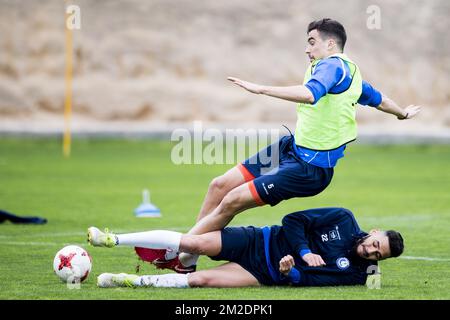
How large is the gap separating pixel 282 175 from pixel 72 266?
7.32 ft

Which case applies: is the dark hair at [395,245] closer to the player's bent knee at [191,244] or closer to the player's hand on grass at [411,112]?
the player's bent knee at [191,244]

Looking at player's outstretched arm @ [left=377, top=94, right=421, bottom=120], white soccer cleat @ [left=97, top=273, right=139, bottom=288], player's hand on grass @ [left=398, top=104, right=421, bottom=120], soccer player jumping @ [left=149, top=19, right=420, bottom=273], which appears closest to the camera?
white soccer cleat @ [left=97, top=273, right=139, bottom=288]

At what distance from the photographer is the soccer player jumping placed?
9703mm

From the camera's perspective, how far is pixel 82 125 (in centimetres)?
4500

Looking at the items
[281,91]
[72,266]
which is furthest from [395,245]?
[72,266]

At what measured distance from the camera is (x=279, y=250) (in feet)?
30.9

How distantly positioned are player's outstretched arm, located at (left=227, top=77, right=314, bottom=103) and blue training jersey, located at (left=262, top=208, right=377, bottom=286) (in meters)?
1.18

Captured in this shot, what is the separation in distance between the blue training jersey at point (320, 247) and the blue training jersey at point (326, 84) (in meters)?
0.63

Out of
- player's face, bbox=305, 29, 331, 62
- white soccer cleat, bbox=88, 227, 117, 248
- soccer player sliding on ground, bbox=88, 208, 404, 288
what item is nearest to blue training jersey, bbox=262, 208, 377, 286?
soccer player sliding on ground, bbox=88, 208, 404, 288

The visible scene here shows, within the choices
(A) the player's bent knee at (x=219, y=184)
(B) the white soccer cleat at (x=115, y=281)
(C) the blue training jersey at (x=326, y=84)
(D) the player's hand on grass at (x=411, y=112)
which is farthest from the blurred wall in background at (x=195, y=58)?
(B) the white soccer cleat at (x=115, y=281)

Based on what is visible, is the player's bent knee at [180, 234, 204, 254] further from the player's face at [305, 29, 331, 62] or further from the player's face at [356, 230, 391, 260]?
the player's face at [305, 29, 331, 62]

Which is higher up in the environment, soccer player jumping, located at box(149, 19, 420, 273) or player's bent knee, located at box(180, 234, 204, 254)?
soccer player jumping, located at box(149, 19, 420, 273)
